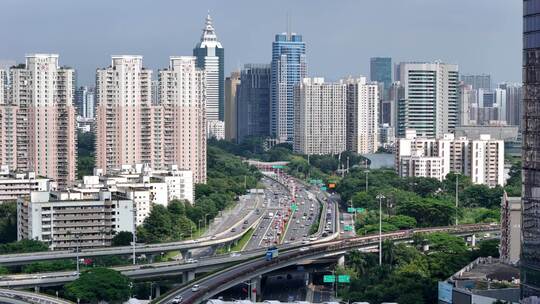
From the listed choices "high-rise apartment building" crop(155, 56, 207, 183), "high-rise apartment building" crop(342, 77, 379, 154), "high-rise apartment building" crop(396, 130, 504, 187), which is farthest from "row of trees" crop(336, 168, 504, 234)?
"high-rise apartment building" crop(342, 77, 379, 154)

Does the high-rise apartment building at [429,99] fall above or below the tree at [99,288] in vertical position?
above

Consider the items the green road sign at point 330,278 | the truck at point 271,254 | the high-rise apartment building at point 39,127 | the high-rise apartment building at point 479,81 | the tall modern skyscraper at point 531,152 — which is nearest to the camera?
the tall modern skyscraper at point 531,152

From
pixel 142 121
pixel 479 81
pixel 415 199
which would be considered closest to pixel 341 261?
pixel 415 199

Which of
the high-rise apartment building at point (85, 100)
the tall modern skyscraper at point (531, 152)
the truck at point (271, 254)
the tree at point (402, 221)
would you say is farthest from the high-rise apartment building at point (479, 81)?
the tall modern skyscraper at point (531, 152)

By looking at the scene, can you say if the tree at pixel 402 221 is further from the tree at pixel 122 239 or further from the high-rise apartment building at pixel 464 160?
the high-rise apartment building at pixel 464 160

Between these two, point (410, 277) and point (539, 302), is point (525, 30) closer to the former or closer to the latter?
→ point (539, 302)
